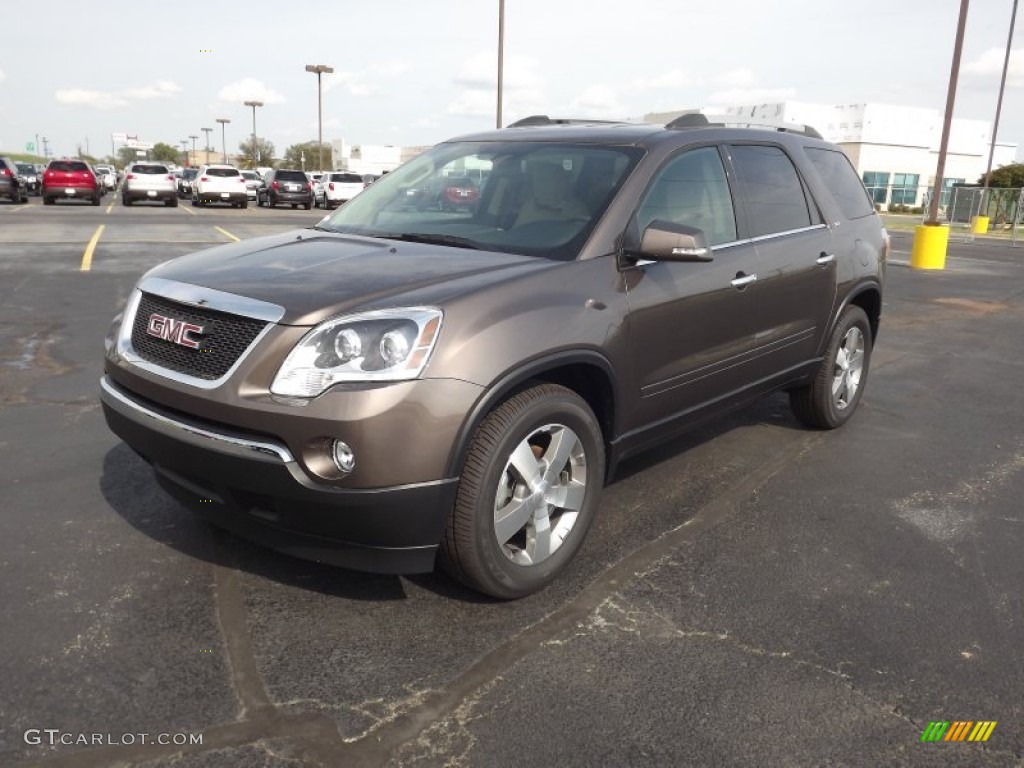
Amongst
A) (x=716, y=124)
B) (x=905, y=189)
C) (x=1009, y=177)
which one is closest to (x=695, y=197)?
(x=716, y=124)

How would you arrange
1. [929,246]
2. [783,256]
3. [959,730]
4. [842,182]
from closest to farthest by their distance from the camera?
[959,730]
[783,256]
[842,182]
[929,246]

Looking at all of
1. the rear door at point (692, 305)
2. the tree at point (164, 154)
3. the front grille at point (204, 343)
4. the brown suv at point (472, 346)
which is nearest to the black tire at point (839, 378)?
the brown suv at point (472, 346)

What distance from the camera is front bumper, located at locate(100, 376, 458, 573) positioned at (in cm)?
273

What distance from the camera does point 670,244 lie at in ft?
11.0

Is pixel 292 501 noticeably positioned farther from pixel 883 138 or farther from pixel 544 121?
pixel 883 138

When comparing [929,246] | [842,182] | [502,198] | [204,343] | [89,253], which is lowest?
[89,253]

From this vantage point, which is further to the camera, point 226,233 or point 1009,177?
point 1009,177

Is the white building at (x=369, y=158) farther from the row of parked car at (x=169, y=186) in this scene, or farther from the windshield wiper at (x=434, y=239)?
the windshield wiper at (x=434, y=239)

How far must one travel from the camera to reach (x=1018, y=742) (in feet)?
8.19

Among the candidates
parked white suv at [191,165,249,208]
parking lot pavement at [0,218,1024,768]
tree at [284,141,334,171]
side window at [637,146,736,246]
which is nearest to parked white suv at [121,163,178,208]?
parked white suv at [191,165,249,208]

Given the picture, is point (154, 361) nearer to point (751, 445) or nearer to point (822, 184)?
point (751, 445)

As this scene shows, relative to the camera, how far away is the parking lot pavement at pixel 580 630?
2457 millimetres

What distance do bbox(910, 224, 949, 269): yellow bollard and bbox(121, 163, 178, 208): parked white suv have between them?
83.9 feet

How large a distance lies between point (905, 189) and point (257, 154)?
7679 cm
